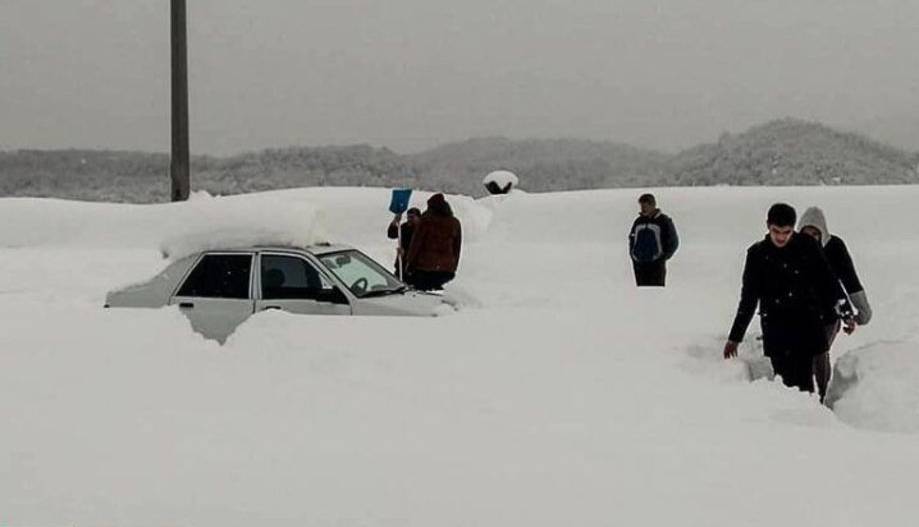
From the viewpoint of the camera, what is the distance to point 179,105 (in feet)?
56.7

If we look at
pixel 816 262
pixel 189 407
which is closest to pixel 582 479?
pixel 189 407

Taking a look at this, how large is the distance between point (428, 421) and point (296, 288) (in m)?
3.84

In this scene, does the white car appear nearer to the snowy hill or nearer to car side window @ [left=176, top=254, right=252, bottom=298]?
car side window @ [left=176, top=254, right=252, bottom=298]

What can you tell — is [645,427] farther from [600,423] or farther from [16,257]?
[16,257]

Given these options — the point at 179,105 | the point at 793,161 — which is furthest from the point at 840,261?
the point at 793,161

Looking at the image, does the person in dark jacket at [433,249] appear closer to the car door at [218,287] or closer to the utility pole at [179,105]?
the car door at [218,287]

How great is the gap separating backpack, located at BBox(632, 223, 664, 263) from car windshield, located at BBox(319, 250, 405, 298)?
3.58 metres

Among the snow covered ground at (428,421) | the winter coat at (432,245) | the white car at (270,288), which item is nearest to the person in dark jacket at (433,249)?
the winter coat at (432,245)

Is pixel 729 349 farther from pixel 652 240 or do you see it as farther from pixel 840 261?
pixel 652 240

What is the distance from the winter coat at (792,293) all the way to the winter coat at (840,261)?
727mm

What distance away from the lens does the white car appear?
770 cm

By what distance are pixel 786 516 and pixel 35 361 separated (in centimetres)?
375

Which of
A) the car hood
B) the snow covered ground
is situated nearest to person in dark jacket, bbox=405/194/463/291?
the snow covered ground

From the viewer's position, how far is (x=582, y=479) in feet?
11.3
